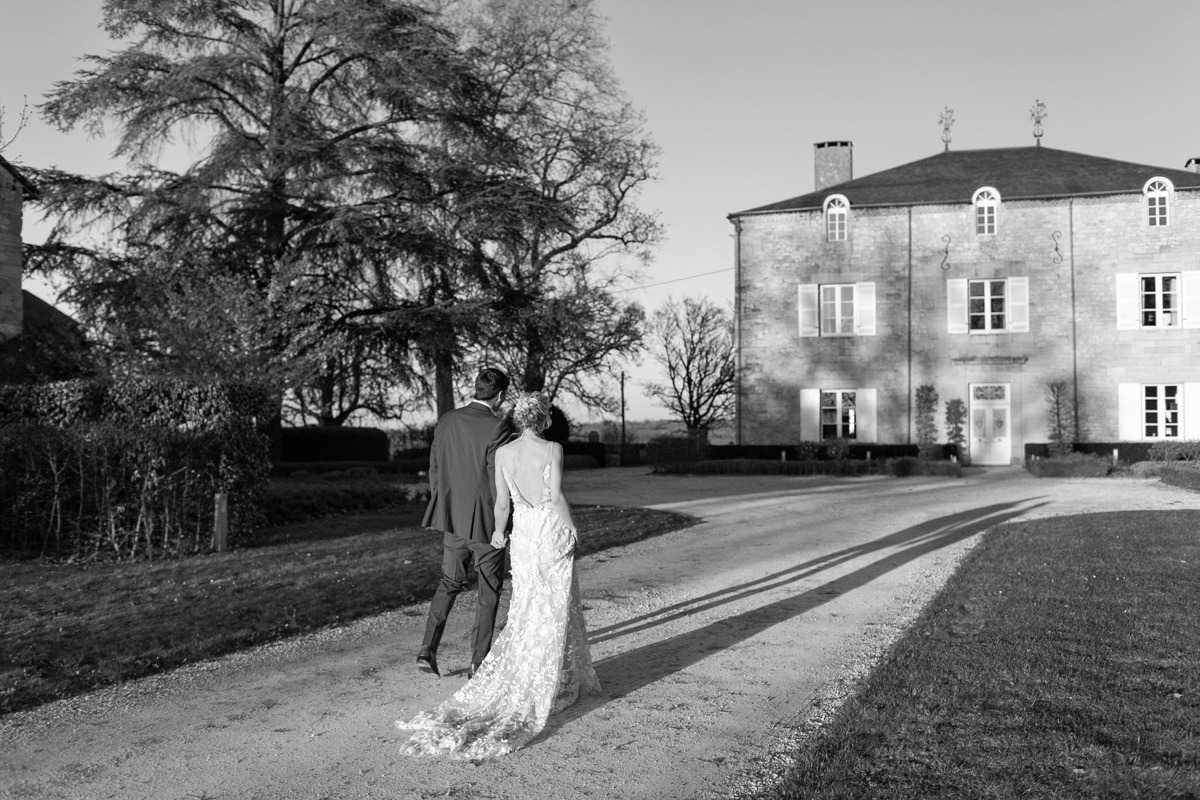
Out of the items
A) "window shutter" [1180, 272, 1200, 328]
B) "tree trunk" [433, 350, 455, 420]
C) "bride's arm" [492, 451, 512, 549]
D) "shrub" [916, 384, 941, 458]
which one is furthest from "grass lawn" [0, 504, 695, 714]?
"window shutter" [1180, 272, 1200, 328]

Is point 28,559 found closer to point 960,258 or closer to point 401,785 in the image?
point 401,785

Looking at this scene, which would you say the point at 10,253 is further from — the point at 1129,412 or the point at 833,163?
the point at 1129,412

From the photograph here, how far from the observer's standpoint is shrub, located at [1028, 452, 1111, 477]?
2558 cm

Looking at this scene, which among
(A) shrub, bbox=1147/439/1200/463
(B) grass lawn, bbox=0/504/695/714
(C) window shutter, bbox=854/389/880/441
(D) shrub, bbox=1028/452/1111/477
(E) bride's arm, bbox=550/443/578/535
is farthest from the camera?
(C) window shutter, bbox=854/389/880/441

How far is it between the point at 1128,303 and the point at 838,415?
30.6ft

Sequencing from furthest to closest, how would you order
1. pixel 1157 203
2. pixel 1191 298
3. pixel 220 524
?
pixel 1157 203 → pixel 1191 298 → pixel 220 524

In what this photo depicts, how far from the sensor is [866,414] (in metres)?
33.7

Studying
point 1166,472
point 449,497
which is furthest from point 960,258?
point 449,497

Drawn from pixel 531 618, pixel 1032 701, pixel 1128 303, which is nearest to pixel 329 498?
pixel 531 618

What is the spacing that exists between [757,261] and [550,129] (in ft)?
26.7

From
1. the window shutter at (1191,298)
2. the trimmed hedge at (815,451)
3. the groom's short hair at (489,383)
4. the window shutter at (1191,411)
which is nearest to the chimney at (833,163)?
the trimmed hedge at (815,451)

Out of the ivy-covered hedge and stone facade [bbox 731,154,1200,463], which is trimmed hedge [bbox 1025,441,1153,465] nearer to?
stone facade [bbox 731,154,1200,463]

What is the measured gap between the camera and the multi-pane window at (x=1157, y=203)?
31938mm

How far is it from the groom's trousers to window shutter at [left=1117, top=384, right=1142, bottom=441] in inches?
1181
